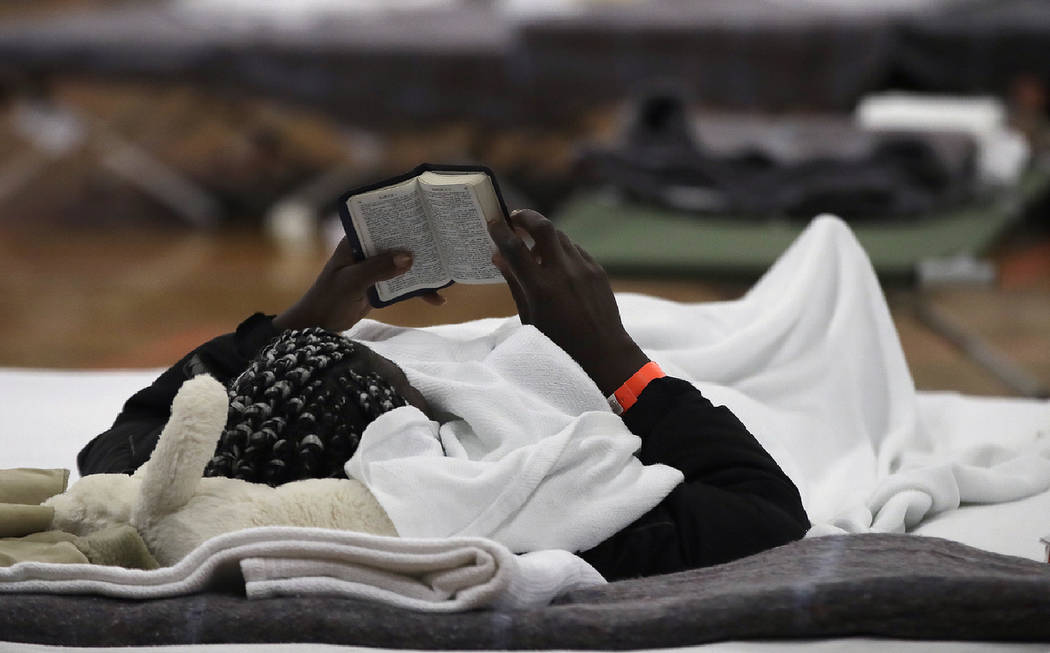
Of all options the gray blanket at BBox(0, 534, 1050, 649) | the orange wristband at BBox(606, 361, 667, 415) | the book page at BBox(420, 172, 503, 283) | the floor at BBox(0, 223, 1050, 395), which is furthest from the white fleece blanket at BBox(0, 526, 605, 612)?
the floor at BBox(0, 223, 1050, 395)

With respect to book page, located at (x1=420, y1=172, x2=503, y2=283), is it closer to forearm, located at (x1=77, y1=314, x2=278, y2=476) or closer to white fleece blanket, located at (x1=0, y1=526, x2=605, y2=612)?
forearm, located at (x1=77, y1=314, x2=278, y2=476)

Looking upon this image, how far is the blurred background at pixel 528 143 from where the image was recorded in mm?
2418

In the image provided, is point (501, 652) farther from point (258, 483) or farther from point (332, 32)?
point (332, 32)

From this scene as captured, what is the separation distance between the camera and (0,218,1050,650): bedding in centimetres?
73

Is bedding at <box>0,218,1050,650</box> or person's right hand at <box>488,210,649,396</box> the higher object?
person's right hand at <box>488,210,649,396</box>

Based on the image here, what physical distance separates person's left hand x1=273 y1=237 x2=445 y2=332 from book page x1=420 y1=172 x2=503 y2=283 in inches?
1.7

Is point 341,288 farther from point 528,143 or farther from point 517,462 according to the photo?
point 528,143

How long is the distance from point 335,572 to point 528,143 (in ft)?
10.6

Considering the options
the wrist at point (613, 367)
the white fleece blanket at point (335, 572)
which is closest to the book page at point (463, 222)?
the wrist at point (613, 367)

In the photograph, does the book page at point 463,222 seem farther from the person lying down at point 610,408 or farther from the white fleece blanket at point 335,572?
the white fleece blanket at point 335,572

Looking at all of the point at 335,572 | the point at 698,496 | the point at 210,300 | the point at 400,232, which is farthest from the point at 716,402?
the point at 210,300

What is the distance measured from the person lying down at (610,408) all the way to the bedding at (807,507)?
0.04 meters

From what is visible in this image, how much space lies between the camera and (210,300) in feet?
10.1

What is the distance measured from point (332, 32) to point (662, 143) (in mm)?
1439
